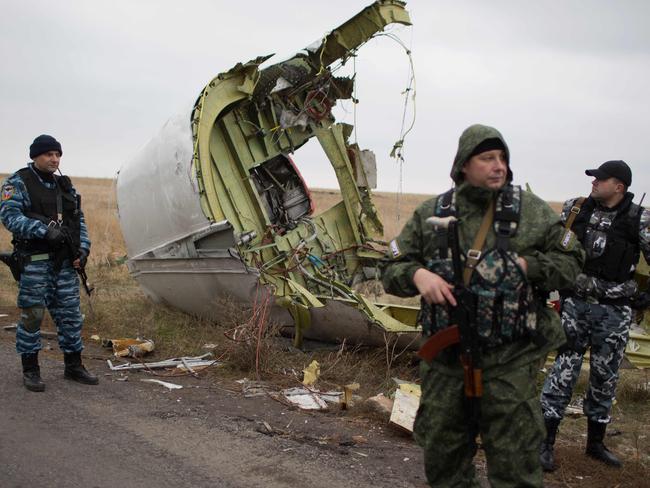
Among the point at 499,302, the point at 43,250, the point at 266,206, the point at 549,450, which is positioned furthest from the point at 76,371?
the point at 499,302

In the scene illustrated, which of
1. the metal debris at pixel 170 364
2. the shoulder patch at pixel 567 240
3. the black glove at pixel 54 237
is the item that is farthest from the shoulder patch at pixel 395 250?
the metal debris at pixel 170 364

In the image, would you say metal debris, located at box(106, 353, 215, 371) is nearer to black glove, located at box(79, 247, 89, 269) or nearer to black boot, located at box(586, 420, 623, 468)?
black glove, located at box(79, 247, 89, 269)

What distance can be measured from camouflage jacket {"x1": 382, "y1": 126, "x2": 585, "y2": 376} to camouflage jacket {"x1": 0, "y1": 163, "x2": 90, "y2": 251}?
359cm

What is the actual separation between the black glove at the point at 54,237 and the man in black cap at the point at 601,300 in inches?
150

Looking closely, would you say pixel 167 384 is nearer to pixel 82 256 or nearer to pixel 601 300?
pixel 82 256

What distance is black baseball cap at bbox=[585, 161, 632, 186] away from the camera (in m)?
4.39

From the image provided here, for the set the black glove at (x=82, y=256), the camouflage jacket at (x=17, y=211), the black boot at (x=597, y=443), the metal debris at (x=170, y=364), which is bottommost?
the black boot at (x=597, y=443)

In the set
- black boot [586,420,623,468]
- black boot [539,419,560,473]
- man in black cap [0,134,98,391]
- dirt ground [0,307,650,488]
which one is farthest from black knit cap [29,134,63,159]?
black boot [586,420,623,468]

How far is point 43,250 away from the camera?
568 cm

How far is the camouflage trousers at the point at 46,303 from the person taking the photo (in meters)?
Answer: 5.68

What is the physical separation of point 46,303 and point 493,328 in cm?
427

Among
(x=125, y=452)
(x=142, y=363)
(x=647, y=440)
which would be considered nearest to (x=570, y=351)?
(x=647, y=440)

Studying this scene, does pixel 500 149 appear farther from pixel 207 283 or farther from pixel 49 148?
pixel 207 283

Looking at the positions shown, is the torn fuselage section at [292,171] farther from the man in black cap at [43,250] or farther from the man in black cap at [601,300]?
the man in black cap at [601,300]
